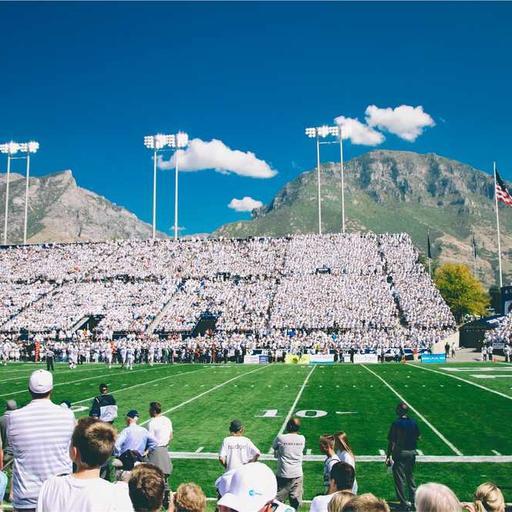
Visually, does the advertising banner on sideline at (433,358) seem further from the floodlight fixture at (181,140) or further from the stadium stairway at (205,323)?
the floodlight fixture at (181,140)

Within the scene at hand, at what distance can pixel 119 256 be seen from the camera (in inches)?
2357

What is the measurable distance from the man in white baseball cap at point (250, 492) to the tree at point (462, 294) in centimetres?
8590

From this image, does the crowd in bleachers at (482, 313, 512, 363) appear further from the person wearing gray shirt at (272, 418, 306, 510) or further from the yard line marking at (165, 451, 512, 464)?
the person wearing gray shirt at (272, 418, 306, 510)

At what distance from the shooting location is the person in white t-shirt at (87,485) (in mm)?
3268

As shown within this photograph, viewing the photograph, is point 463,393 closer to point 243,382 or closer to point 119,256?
point 243,382

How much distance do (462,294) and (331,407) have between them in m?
72.7

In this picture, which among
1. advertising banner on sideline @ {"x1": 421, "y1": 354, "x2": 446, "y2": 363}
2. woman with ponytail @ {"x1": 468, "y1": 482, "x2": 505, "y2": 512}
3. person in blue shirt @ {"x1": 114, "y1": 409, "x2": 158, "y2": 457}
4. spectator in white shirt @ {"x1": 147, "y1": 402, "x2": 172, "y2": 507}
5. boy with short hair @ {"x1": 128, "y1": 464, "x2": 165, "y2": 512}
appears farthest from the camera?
advertising banner on sideline @ {"x1": 421, "y1": 354, "x2": 446, "y2": 363}

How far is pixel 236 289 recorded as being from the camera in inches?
2019

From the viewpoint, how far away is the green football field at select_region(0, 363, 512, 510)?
10672 millimetres

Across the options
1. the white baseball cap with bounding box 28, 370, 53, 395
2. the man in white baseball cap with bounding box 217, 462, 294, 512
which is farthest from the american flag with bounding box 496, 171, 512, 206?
the man in white baseball cap with bounding box 217, 462, 294, 512

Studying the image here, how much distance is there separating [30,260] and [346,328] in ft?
115

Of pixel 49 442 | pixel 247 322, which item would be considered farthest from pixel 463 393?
pixel 247 322

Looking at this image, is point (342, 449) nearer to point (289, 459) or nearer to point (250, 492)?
point (289, 459)

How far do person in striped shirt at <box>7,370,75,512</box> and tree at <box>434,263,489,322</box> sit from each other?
8517 centimetres
